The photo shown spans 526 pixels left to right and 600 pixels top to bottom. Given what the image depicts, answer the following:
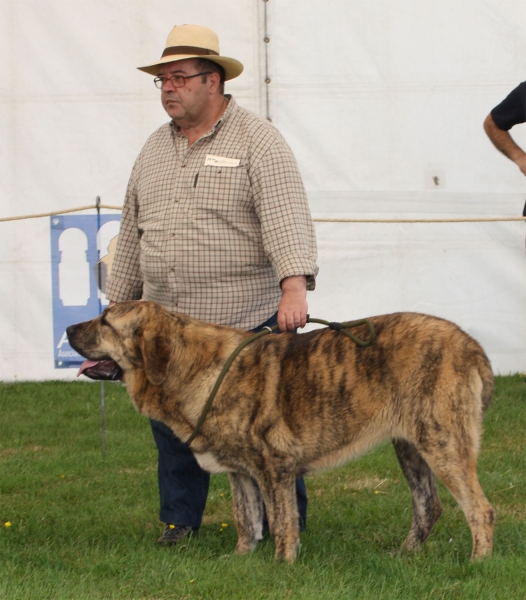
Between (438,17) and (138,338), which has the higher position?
(438,17)

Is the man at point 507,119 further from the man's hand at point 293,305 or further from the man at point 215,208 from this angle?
the man's hand at point 293,305

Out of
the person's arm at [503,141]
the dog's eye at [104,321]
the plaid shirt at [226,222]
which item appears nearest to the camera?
the dog's eye at [104,321]

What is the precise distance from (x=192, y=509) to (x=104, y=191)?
14.6 ft

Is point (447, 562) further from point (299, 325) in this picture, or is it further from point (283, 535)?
point (299, 325)

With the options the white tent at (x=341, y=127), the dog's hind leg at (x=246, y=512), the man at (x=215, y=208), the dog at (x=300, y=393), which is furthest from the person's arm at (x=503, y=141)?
the dog's hind leg at (x=246, y=512)

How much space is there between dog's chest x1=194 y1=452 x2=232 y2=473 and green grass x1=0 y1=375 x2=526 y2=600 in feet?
1.30

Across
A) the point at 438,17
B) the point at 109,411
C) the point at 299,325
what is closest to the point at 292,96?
the point at 438,17

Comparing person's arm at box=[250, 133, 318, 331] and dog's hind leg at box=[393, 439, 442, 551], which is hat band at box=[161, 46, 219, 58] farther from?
dog's hind leg at box=[393, 439, 442, 551]

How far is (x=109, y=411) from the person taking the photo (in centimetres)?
755

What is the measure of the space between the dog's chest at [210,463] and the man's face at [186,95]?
5.18 feet

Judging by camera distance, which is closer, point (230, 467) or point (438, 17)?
point (230, 467)

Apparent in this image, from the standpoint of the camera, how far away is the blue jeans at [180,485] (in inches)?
186

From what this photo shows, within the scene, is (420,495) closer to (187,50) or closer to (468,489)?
(468,489)

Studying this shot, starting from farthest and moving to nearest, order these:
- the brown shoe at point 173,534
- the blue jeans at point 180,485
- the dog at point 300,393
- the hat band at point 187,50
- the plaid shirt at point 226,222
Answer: the blue jeans at point 180,485
the brown shoe at point 173,534
the hat band at point 187,50
the plaid shirt at point 226,222
the dog at point 300,393
